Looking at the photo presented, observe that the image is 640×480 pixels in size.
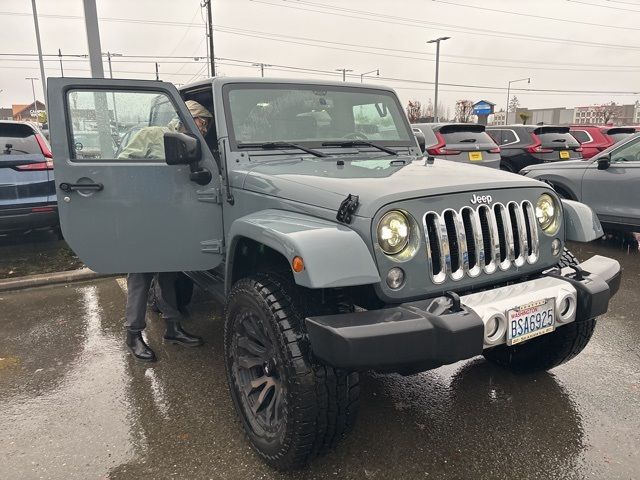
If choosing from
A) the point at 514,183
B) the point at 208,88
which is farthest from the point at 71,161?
the point at 514,183

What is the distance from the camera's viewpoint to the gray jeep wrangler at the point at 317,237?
211cm

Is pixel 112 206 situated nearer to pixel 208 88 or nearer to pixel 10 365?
pixel 208 88

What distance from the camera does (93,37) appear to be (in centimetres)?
581

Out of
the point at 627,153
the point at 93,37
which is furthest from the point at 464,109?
the point at 93,37

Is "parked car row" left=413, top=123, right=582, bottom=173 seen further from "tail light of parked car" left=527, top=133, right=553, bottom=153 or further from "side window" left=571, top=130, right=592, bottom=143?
"side window" left=571, top=130, right=592, bottom=143

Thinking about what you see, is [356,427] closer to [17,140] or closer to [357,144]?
[357,144]

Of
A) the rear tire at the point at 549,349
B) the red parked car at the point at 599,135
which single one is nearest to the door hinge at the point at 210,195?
the rear tire at the point at 549,349

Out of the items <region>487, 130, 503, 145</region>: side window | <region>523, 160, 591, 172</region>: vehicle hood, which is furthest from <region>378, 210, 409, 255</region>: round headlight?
<region>487, 130, 503, 145</region>: side window

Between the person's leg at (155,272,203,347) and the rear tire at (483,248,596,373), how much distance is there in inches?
88.7

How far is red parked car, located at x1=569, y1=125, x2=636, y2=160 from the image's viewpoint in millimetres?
11922

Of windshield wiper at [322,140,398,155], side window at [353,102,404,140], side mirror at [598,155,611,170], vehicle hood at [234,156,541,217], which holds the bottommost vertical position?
A: side mirror at [598,155,611,170]

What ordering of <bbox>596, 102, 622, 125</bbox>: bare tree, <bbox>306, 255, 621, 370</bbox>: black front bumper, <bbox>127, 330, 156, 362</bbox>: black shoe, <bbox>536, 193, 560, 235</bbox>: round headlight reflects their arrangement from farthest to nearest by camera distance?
1. <bbox>596, 102, 622, 125</bbox>: bare tree
2. <bbox>127, 330, 156, 362</bbox>: black shoe
3. <bbox>536, 193, 560, 235</bbox>: round headlight
4. <bbox>306, 255, 621, 370</bbox>: black front bumper

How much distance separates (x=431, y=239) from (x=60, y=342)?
3.24m

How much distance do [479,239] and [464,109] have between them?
4955cm
